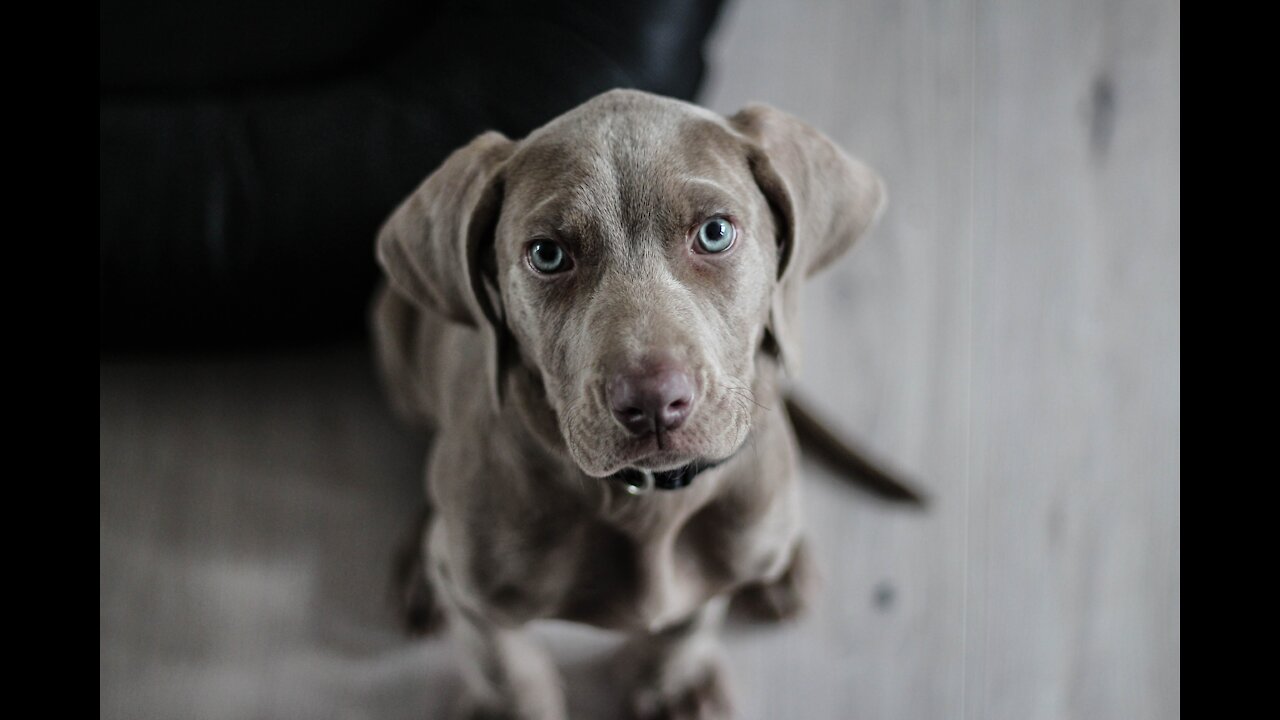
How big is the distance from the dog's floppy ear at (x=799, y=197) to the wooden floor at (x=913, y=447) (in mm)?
855

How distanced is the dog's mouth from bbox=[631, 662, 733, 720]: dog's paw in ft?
2.25

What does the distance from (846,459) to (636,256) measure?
1063 millimetres

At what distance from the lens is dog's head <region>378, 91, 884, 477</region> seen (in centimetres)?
107

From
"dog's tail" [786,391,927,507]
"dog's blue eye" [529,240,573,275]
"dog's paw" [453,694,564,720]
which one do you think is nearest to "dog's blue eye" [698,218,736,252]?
"dog's blue eye" [529,240,573,275]

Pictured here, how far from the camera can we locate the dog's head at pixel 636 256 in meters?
1.07

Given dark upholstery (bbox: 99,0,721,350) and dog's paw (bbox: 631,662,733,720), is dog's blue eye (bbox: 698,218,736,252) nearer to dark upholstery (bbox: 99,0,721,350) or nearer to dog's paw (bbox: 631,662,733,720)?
dark upholstery (bbox: 99,0,721,350)

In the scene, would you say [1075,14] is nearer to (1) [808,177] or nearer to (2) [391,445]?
(1) [808,177]

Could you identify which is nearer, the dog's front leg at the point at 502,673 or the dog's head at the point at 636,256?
the dog's head at the point at 636,256

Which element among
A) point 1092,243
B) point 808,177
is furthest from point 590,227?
point 1092,243

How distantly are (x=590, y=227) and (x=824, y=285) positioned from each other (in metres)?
1.20

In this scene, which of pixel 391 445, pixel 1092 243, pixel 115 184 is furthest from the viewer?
pixel 1092 243

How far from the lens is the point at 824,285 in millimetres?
2223

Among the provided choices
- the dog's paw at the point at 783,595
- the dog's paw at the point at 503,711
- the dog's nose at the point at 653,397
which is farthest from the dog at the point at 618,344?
the dog's paw at the point at 783,595

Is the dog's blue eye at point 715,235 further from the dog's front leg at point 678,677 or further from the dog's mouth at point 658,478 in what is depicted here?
the dog's front leg at point 678,677
